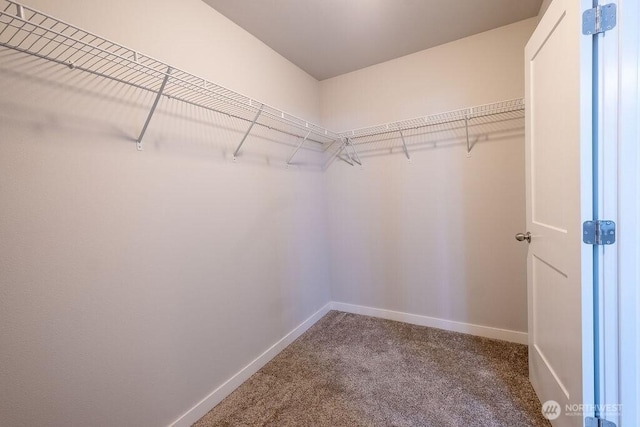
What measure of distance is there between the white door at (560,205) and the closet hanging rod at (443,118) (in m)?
0.48

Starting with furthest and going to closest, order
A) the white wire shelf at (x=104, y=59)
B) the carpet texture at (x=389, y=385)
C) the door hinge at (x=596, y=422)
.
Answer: the carpet texture at (x=389, y=385) < the door hinge at (x=596, y=422) < the white wire shelf at (x=104, y=59)

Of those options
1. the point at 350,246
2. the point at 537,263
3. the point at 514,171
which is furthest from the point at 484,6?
the point at 350,246

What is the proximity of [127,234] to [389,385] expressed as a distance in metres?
1.70

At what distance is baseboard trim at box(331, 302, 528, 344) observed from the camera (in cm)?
208

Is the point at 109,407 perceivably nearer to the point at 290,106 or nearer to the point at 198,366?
the point at 198,366

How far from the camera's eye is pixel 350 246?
269cm

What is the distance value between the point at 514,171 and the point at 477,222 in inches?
17.8

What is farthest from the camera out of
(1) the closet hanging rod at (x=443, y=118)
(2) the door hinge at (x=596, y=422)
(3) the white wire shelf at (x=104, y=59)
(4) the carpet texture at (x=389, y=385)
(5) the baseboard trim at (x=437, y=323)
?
(5) the baseboard trim at (x=437, y=323)

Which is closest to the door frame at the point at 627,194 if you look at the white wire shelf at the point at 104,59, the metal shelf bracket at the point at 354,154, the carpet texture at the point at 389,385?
the carpet texture at the point at 389,385

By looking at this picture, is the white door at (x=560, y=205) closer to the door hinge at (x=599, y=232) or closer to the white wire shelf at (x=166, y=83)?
the door hinge at (x=599, y=232)

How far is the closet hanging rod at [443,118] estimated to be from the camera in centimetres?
193

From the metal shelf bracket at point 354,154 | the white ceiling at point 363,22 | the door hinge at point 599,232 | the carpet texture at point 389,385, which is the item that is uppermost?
the white ceiling at point 363,22

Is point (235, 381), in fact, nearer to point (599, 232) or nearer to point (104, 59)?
point (104, 59)

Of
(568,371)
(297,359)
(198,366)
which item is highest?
(568,371)
